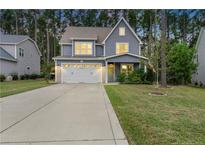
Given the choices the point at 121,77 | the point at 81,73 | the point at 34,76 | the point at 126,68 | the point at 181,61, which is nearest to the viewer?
the point at 181,61

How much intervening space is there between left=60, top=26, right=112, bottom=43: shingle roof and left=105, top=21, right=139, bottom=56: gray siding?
159 centimetres

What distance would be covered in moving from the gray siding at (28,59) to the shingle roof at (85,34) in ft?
22.2

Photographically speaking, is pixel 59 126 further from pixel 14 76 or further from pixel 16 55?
pixel 16 55

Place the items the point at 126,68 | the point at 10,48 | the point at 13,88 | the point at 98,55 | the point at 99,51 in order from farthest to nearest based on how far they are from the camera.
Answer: the point at 10,48
the point at 99,51
the point at 98,55
the point at 126,68
the point at 13,88

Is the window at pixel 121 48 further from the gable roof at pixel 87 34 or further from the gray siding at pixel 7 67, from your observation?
the gray siding at pixel 7 67

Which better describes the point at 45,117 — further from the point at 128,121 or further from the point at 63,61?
the point at 63,61

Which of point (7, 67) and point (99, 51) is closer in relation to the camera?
point (7, 67)

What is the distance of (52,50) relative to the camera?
1708 inches

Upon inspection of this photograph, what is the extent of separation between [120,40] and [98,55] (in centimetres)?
309

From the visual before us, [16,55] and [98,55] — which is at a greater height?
[16,55]

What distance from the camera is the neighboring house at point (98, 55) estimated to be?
22875 millimetres

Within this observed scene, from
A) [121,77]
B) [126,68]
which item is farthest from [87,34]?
[121,77]

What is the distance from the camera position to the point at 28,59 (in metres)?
30.1
